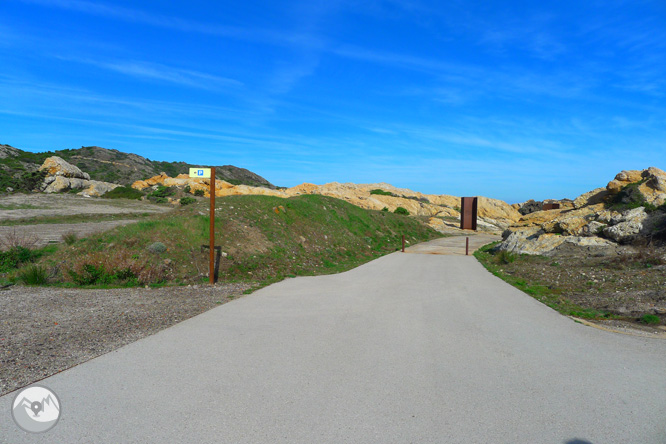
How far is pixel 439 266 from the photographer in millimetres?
18359

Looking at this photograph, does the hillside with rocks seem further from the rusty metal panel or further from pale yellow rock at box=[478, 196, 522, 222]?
pale yellow rock at box=[478, 196, 522, 222]

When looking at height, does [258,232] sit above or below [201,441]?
above

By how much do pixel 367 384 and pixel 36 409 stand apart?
3769mm

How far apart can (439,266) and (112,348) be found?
49.5 ft

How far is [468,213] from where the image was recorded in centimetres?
4828

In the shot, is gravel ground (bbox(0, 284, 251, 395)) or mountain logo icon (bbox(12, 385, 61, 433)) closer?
mountain logo icon (bbox(12, 385, 61, 433))

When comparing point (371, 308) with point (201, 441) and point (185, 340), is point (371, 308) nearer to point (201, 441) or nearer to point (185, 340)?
point (185, 340)

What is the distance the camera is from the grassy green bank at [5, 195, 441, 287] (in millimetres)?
11750

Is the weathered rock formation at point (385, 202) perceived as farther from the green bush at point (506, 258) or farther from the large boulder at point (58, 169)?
the green bush at point (506, 258)

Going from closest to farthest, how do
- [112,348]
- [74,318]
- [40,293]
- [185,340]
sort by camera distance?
[112,348], [185,340], [74,318], [40,293]

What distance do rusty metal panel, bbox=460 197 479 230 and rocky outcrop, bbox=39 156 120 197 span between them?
48267mm

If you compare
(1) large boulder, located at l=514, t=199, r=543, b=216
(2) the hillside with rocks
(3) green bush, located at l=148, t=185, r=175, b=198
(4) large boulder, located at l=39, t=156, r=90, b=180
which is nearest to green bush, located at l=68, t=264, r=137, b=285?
(2) the hillside with rocks

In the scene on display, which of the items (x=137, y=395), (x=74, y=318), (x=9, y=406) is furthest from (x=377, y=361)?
(x=74, y=318)

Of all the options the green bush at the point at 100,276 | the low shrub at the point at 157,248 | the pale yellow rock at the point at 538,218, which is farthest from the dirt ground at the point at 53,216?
the pale yellow rock at the point at 538,218
